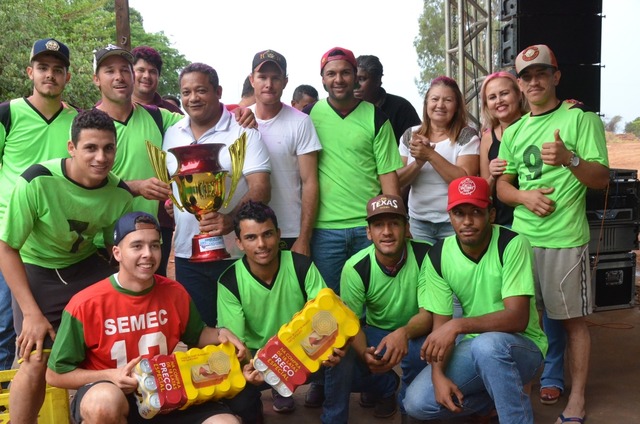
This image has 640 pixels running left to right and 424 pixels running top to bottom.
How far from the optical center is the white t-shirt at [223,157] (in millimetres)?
3779

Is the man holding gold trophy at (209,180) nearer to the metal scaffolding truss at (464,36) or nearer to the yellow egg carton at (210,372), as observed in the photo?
the yellow egg carton at (210,372)

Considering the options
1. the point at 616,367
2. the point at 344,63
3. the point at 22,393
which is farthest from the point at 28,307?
the point at 616,367

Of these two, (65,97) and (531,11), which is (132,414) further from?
(65,97)

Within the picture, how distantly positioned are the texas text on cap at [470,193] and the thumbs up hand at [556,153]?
37cm

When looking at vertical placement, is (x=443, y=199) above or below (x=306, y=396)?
above

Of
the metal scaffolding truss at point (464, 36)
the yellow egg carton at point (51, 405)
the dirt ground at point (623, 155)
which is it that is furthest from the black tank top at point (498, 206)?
the dirt ground at point (623, 155)

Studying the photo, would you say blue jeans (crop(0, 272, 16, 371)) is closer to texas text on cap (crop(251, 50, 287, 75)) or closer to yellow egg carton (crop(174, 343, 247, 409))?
yellow egg carton (crop(174, 343, 247, 409))

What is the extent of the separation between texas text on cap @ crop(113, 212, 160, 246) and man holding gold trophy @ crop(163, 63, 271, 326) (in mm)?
479

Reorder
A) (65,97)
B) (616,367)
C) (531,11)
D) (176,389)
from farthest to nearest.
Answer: (65,97) → (531,11) → (616,367) → (176,389)

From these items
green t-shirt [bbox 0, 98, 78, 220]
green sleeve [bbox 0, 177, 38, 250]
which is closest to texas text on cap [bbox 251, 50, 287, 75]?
green t-shirt [bbox 0, 98, 78, 220]

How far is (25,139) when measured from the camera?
12.2ft

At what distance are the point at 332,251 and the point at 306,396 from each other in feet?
3.04

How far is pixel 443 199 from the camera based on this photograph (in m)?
4.12

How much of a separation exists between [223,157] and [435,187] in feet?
4.43
